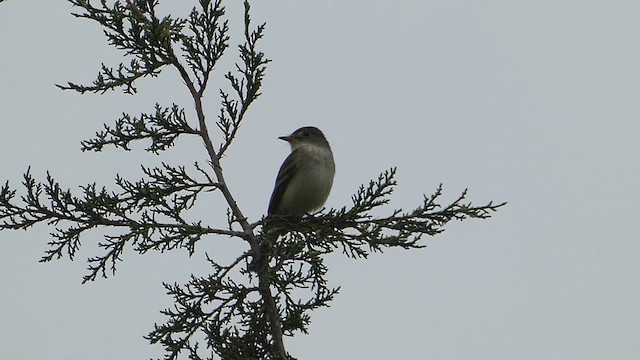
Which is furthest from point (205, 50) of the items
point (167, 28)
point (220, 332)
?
point (220, 332)

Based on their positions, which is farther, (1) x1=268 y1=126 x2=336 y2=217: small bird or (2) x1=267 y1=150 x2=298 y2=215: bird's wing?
(2) x1=267 y1=150 x2=298 y2=215: bird's wing

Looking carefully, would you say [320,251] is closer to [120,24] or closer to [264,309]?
[264,309]

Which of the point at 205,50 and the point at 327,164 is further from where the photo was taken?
the point at 327,164

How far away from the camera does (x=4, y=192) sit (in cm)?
673

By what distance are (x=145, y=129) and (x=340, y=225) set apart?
1868 mm

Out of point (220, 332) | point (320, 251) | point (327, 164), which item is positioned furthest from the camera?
point (327, 164)

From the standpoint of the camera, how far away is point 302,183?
9438 millimetres

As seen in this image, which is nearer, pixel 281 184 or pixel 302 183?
pixel 302 183

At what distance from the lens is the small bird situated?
9.45 metres

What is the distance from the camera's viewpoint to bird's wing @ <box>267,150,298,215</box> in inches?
377

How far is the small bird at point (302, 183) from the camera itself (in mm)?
9453

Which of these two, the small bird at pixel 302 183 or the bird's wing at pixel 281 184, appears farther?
the bird's wing at pixel 281 184

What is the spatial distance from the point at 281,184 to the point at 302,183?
266mm

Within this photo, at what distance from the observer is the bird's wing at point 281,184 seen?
957 centimetres
